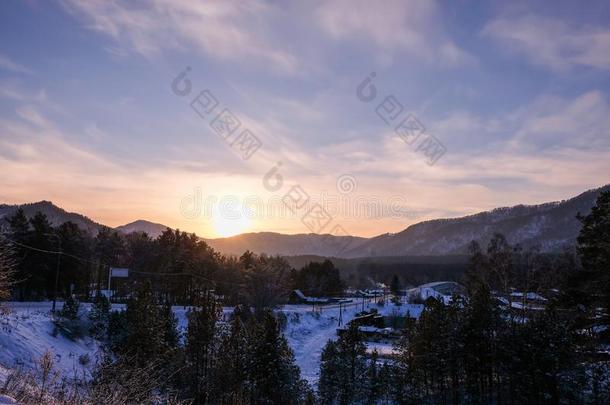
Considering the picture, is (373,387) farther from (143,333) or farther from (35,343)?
(35,343)

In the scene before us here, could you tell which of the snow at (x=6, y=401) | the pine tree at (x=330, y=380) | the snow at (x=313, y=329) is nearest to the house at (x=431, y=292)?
the snow at (x=313, y=329)

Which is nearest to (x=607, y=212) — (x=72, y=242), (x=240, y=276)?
(x=72, y=242)

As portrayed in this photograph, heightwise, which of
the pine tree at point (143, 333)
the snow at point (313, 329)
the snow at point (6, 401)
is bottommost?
the snow at point (313, 329)

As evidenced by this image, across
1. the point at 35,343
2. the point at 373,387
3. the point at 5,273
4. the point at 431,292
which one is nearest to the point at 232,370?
the point at 373,387

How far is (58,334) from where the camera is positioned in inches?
1726

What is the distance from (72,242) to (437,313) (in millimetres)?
57708

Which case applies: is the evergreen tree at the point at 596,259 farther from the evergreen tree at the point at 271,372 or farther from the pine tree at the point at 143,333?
the pine tree at the point at 143,333

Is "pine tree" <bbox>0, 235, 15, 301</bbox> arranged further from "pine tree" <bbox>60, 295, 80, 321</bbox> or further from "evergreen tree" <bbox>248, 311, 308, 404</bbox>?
"evergreen tree" <bbox>248, 311, 308, 404</bbox>

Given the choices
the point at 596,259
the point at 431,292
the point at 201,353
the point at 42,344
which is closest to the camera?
the point at 596,259

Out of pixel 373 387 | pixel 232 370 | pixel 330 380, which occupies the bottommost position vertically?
pixel 373 387

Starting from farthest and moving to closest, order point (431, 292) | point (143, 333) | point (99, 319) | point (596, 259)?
point (431, 292) → point (99, 319) → point (143, 333) → point (596, 259)

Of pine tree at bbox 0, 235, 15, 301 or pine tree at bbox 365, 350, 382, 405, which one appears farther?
pine tree at bbox 365, 350, 382, 405

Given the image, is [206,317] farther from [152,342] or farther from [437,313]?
[437,313]

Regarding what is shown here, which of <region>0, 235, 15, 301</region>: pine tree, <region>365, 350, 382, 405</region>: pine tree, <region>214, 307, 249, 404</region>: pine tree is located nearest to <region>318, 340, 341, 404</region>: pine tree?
<region>365, 350, 382, 405</region>: pine tree
